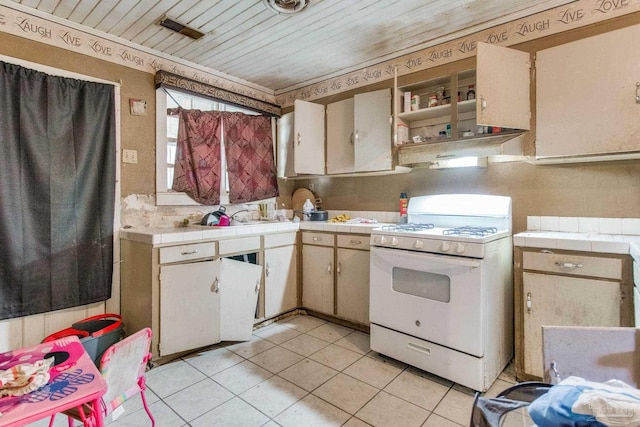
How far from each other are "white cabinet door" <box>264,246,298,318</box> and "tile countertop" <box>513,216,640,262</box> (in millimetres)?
1903

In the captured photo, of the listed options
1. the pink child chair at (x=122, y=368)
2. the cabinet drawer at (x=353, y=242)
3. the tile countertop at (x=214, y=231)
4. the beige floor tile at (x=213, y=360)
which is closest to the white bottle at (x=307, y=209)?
the tile countertop at (x=214, y=231)

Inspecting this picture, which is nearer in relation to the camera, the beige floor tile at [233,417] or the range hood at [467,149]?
the beige floor tile at [233,417]

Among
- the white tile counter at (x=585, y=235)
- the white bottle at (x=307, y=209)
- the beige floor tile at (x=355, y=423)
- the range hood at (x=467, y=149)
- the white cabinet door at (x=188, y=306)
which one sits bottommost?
the beige floor tile at (x=355, y=423)

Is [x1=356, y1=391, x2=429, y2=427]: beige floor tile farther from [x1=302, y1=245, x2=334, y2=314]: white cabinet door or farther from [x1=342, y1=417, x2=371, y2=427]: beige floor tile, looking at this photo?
[x1=302, y1=245, x2=334, y2=314]: white cabinet door

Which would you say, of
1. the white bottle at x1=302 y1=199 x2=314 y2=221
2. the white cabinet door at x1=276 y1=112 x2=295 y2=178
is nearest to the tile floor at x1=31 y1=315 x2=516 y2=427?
the white bottle at x1=302 y1=199 x2=314 y2=221

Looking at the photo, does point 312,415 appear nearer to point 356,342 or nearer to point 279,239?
point 356,342

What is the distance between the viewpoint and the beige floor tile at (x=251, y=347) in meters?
2.49

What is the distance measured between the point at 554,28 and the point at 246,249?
2.75 metres

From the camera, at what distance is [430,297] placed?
2123 millimetres

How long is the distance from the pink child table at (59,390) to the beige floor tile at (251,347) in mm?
1441

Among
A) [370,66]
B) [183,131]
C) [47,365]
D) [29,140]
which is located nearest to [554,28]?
[370,66]

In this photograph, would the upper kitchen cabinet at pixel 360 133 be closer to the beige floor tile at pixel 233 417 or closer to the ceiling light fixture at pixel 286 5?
the ceiling light fixture at pixel 286 5

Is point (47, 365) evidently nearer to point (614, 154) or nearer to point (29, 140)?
point (29, 140)

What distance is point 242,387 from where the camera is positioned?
6.68 ft
